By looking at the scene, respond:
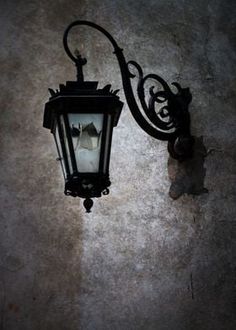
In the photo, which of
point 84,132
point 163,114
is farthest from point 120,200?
point 84,132

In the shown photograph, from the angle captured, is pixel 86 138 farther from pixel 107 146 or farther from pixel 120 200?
pixel 120 200

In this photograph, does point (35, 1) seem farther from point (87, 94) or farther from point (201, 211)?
point (201, 211)

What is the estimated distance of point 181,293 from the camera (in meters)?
3.21

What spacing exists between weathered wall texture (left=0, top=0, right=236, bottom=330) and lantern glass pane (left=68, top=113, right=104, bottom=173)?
2.06 feet

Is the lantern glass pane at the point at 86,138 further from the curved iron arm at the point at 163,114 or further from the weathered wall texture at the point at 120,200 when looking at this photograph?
the curved iron arm at the point at 163,114

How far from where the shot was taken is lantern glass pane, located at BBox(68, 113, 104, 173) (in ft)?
8.98

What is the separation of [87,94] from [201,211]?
115cm

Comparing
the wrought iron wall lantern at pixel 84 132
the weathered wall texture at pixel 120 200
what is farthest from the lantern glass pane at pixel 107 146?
the weathered wall texture at pixel 120 200

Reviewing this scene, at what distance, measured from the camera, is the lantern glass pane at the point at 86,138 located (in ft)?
8.98

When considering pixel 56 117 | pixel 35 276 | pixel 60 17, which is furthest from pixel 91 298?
pixel 60 17

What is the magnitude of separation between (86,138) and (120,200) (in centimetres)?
73

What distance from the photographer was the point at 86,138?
9.00 ft

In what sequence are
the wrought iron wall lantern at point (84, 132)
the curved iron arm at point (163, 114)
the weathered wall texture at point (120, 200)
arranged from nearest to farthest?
the wrought iron wall lantern at point (84, 132)
the weathered wall texture at point (120, 200)
the curved iron arm at point (163, 114)

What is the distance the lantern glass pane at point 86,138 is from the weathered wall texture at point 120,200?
0.63 m
